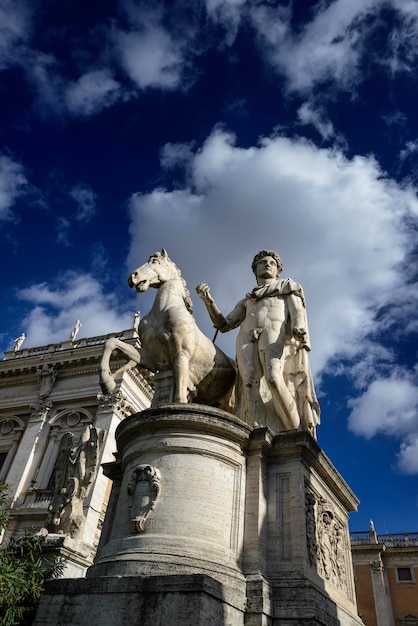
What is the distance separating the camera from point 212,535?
504 cm

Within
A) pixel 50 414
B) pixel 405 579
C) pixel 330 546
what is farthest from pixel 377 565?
pixel 330 546

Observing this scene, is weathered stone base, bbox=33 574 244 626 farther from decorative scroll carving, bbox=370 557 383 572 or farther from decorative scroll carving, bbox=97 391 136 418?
decorative scroll carving, bbox=370 557 383 572

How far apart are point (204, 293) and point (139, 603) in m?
4.94

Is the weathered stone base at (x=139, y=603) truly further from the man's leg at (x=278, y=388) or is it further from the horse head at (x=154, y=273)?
the horse head at (x=154, y=273)

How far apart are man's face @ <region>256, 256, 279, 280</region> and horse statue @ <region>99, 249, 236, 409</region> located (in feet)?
4.32

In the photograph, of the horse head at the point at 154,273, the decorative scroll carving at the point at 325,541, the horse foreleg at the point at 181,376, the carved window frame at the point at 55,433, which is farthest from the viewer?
the carved window frame at the point at 55,433

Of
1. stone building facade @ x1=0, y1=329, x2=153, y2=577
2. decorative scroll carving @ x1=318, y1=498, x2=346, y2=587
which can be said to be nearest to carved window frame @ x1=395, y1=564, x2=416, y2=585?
stone building facade @ x1=0, y1=329, x2=153, y2=577

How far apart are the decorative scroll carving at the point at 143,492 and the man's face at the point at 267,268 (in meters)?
3.75

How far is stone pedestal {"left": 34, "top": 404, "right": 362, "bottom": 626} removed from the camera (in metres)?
4.17

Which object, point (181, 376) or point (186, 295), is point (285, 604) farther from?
point (186, 295)

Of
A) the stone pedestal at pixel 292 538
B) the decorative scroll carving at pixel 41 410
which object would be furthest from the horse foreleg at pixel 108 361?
the decorative scroll carving at pixel 41 410

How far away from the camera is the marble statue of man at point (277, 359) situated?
660cm

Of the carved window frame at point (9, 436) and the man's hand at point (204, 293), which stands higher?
the carved window frame at point (9, 436)

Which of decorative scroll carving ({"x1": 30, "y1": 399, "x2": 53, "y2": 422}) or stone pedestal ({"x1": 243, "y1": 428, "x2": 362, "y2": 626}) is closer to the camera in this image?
stone pedestal ({"x1": 243, "y1": 428, "x2": 362, "y2": 626})
